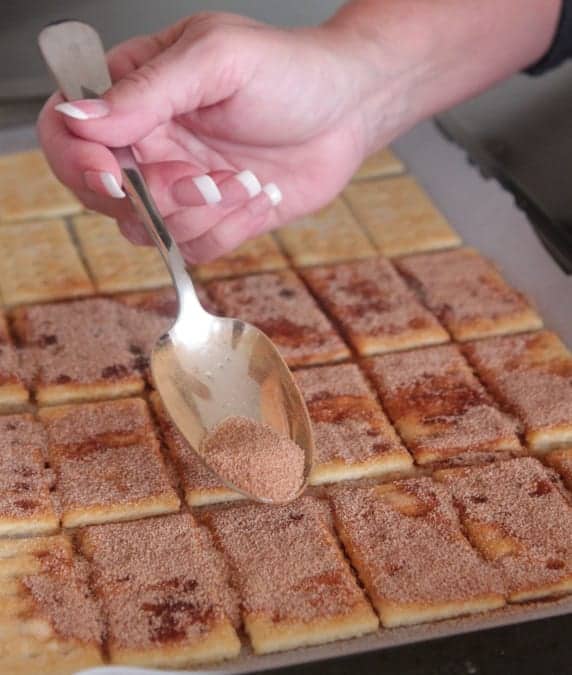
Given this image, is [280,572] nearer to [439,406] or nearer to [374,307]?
[439,406]

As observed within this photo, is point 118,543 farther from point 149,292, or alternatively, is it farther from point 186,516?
point 149,292

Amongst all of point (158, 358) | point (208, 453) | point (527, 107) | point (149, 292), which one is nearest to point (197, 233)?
point (149, 292)

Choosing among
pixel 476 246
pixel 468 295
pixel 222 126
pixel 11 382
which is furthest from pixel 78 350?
pixel 476 246

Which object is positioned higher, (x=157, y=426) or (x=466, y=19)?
(x=466, y=19)

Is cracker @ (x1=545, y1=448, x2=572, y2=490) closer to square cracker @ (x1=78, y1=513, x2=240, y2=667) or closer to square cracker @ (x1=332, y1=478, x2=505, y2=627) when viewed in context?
square cracker @ (x1=332, y1=478, x2=505, y2=627)

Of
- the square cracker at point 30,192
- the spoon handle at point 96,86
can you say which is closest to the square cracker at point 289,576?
the spoon handle at point 96,86

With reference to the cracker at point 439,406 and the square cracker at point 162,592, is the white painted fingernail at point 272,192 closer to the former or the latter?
the cracker at point 439,406

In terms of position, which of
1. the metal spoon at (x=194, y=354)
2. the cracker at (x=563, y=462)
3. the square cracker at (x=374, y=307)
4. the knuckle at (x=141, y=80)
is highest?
the knuckle at (x=141, y=80)
